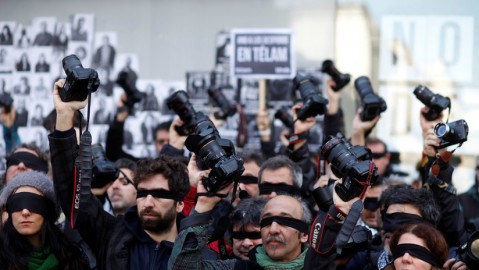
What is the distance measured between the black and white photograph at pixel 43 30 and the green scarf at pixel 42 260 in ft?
18.9

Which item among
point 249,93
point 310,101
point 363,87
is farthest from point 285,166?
point 249,93

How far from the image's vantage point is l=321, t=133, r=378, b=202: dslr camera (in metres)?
5.46

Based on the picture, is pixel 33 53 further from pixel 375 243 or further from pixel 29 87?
pixel 375 243

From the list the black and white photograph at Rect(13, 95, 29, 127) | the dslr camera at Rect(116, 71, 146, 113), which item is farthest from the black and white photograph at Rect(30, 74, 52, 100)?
the dslr camera at Rect(116, 71, 146, 113)

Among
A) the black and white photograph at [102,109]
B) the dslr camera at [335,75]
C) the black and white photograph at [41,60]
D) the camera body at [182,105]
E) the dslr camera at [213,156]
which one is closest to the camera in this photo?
the dslr camera at [213,156]

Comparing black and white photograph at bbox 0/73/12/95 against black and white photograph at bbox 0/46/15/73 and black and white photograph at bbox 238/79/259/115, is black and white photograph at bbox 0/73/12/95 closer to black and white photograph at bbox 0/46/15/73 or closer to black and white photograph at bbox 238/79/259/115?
black and white photograph at bbox 0/46/15/73

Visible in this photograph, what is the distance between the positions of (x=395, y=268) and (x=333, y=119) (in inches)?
112

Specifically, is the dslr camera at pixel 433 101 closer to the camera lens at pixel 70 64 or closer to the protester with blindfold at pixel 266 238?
the protester with blindfold at pixel 266 238

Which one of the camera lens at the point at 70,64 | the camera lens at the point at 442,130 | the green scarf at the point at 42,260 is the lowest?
the green scarf at the point at 42,260

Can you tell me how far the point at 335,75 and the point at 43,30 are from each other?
14.6 ft

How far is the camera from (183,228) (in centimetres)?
590

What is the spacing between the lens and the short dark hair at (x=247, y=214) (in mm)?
6883

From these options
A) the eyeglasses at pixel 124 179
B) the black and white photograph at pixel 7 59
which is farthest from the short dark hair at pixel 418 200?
the black and white photograph at pixel 7 59

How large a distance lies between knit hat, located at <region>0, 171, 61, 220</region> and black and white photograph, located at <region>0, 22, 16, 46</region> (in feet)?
18.1
